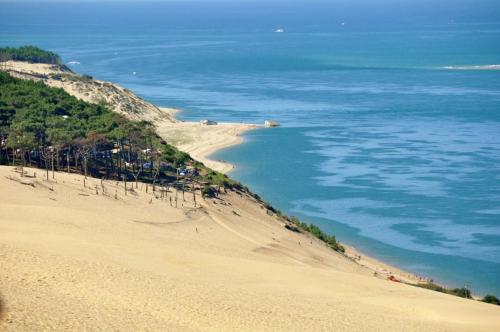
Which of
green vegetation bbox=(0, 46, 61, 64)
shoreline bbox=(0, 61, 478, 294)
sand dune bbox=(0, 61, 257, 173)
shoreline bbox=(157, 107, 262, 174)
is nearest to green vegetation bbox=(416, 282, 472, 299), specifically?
shoreline bbox=(0, 61, 478, 294)

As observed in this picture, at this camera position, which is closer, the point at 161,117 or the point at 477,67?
the point at 161,117

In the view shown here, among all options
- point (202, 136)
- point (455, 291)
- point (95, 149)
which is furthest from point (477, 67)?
point (455, 291)

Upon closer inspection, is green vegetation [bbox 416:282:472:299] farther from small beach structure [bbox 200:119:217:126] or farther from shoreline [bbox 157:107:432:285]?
small beach structure [bbox 200:119:217:126]

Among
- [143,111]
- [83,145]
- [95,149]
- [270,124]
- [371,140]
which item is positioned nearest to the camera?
[83,145]

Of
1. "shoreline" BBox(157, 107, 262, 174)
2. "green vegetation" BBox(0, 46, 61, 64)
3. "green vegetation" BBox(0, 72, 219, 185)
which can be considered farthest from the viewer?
"green vegetation" BBox(0, 46, 61, 64)

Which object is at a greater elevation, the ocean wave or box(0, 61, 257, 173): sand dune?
the ocean wave

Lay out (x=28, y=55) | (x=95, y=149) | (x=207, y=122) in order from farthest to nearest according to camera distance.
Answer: (x=28, y=55) → (x=207, y=122) → (x=95, y=149)

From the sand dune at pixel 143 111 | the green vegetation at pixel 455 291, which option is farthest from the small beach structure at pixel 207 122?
the green vegetation at pixel 455 291

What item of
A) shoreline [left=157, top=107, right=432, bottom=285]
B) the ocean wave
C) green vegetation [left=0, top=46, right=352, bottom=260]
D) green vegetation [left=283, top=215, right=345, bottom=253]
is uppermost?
the ocean wave

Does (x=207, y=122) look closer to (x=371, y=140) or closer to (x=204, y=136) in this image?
(x=204, y=136)
